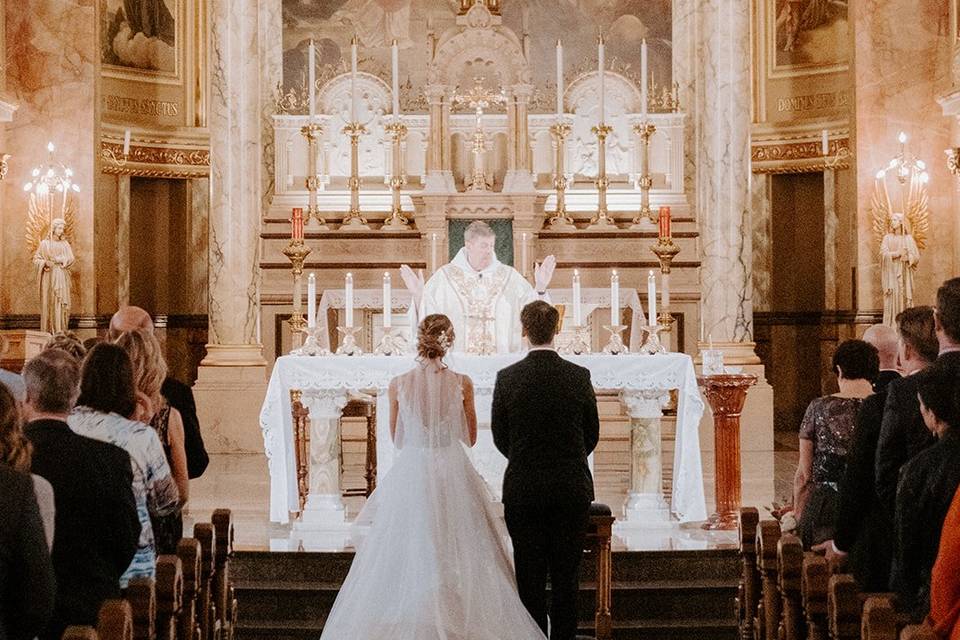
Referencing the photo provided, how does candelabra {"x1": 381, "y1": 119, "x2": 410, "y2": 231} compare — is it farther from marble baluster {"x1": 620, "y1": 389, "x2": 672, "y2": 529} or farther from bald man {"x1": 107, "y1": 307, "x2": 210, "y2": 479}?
bald man {"x1": 107, "y1": 307, "x2": 210, "y2": 479}

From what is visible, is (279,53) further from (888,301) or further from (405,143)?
(888,301)

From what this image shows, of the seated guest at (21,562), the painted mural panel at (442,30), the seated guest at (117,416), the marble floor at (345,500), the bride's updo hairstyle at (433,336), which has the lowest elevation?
the marble floor at (345,500)

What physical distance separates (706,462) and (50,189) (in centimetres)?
790

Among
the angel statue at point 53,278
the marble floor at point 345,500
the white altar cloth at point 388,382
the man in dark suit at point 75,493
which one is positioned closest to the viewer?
the man in dark suit at point 75,493

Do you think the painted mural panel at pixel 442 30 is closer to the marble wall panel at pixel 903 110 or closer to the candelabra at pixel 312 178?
the candelabra at pixel 312 178

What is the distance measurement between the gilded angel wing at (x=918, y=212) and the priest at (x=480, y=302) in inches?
278

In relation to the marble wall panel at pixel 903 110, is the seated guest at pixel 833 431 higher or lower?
lower

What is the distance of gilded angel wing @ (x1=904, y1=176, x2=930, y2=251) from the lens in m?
16.3

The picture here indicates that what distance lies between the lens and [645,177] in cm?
1670

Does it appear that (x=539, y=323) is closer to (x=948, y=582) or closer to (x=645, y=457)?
(x=948, y=582)

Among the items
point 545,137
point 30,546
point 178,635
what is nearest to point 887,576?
point 178,635

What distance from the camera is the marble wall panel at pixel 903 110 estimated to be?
16.5 m

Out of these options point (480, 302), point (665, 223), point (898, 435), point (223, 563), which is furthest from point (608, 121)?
point (898, 435)

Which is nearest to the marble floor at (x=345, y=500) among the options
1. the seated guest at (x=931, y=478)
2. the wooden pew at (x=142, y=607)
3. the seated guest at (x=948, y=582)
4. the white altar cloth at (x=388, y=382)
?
the white altar cloth at (x=388, y=382)
